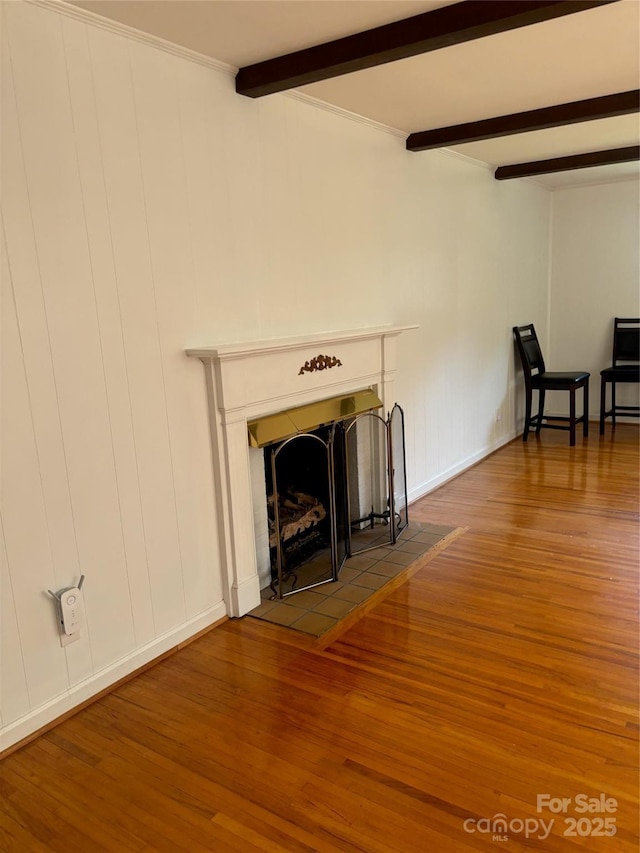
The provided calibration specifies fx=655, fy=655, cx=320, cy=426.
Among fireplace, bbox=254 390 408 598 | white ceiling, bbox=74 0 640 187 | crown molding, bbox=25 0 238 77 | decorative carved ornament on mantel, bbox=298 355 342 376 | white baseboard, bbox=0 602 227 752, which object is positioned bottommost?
white baseboard, bbox=0 602 227 752

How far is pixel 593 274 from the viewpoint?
21.2 ft

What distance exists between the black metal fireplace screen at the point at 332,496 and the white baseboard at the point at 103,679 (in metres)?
0.42

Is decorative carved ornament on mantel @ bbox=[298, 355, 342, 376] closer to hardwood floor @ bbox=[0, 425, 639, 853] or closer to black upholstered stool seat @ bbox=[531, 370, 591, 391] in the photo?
hardwood floor @ bbox=[0, 425, 639, 853]

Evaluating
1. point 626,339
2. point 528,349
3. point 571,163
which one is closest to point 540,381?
point 528,349

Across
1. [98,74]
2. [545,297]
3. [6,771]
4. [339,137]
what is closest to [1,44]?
[98,74]

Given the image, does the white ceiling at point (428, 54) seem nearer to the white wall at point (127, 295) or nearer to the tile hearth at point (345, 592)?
the white wall at point (127, 295)

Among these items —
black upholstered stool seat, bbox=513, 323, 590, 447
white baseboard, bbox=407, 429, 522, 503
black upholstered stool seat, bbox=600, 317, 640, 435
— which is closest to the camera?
white baseboard, bbox=407, 429, 522, 503

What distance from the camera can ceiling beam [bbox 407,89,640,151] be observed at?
342 cm

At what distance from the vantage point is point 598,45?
269 cm

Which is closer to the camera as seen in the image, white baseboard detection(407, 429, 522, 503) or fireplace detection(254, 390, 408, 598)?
fireplace detection(254, 390, 408, 598)

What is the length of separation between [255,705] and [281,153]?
7.69 ft

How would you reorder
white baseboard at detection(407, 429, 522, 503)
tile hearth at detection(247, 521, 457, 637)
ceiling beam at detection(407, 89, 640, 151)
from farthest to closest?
white baseboard at detection(407, 429, 522, 503)
ceiling beam at detection(407, 89, 640, 151)
tile hearth at detection(247, 521, 457, 637)

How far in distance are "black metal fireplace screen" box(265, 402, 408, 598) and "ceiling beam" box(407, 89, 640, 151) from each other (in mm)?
1640

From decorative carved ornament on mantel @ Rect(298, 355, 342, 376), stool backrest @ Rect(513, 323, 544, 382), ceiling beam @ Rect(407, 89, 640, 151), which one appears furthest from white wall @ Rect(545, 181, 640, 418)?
decorative carved ornament on mantel @ Rect(298, 355, 342, 376)
